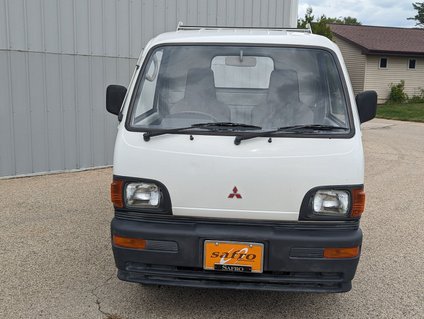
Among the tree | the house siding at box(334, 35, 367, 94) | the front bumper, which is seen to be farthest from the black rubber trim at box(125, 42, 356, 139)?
the tree

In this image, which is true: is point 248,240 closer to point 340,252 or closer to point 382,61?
point 340,252

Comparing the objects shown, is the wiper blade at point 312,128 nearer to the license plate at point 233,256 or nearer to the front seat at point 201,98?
the front seat at point 201,98

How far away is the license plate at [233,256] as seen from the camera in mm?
2891

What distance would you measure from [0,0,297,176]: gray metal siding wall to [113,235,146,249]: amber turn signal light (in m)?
5.04

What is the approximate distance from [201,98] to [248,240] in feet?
3.68

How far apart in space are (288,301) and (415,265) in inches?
61.5

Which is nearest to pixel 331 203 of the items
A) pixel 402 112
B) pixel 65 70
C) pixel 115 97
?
pixel 115 97

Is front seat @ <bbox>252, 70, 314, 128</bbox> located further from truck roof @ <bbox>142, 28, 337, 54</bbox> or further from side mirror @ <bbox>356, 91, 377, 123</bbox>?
side mirror @ <bbox>356, 91, 377, 123</bbox>

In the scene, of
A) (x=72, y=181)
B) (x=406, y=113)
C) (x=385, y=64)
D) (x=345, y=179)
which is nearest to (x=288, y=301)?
(x=345, y=179)

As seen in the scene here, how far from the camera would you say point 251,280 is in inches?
117

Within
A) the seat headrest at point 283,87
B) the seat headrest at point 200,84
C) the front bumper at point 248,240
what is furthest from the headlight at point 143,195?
the seat headrest at point 283,87

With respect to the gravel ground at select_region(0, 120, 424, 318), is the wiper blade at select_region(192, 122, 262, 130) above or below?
above

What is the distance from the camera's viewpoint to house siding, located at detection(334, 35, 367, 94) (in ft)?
89.5

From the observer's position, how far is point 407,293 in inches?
147
